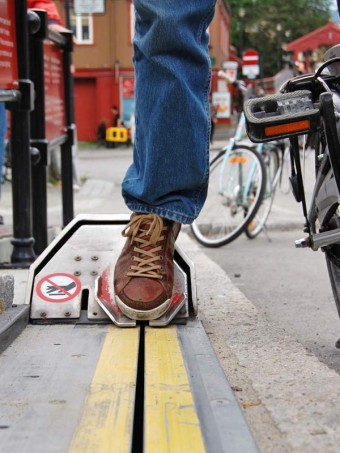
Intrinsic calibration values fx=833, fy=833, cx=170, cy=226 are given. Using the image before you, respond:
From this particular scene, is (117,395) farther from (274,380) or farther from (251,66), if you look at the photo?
(251,66)

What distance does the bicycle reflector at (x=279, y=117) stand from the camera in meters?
1.72

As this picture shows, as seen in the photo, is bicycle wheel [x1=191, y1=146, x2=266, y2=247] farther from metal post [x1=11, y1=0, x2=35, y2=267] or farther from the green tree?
the green tree

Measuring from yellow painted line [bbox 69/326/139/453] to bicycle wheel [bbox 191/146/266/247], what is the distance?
4257 mm

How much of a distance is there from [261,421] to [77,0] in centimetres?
1342

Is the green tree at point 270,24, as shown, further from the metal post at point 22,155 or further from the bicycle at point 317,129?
the bicycle at point 317,129

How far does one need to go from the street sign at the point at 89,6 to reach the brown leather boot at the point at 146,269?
12.1m

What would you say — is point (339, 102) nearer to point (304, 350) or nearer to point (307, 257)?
point (304, 350)

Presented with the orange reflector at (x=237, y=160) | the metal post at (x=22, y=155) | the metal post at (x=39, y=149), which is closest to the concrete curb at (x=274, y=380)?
the metal post at (x=22, y=155)

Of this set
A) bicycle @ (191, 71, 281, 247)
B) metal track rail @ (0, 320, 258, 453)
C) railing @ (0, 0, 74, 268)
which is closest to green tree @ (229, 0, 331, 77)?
bicycle @ (191, 71, 281, 247)

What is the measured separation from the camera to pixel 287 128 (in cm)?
173

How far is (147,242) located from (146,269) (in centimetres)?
8

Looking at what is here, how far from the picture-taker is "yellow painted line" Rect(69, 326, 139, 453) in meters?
1.35

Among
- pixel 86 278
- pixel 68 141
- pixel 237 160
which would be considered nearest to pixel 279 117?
pixel 86 278

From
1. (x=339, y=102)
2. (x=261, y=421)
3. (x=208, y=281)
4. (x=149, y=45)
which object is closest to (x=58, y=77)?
(x=208, y=281)
